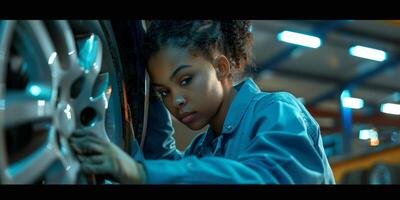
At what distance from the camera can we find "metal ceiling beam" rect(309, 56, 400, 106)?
5.86 metres

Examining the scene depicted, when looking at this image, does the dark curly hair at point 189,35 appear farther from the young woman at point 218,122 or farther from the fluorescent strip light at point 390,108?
the fluorescent strip light at point 390,108

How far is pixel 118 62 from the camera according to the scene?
1080 millimetres

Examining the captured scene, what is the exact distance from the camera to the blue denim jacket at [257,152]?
0.85 m

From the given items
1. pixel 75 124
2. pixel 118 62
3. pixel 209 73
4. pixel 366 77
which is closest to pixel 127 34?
pixel 118 62

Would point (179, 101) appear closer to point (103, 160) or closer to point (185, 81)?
point (185, 81)

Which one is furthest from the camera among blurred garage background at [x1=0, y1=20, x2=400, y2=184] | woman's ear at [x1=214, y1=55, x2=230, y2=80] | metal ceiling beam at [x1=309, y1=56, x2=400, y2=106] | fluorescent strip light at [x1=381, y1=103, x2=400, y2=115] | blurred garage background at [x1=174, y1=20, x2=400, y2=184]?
metal ceiling beam at [x1=309, y1=56, x2=400, y2=106]

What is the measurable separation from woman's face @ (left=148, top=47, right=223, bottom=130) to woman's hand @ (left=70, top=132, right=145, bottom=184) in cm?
32

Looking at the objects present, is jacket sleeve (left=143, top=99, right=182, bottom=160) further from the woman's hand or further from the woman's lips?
the woman's hand

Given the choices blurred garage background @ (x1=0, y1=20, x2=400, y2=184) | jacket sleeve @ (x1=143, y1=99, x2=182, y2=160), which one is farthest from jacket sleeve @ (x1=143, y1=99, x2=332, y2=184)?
jacket sleeve @ (x1=143, y1=99, x2=182, y2=160)

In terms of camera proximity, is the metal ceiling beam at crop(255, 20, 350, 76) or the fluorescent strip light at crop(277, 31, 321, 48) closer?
the metal ceiling beam at crop(255, 20, 350, 76)

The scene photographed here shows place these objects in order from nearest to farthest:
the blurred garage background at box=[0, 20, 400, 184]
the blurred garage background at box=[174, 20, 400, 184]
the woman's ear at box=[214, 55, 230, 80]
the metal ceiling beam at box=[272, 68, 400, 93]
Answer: the blurred garage background at box=[0, 20, 400, 184]
the woman's ear at box=[214, 55, 230, 80]
the blurred garage background at box=[174, 20, 400, 184]
the metal ceiling beam at box=[272, 68, 400, 93]
